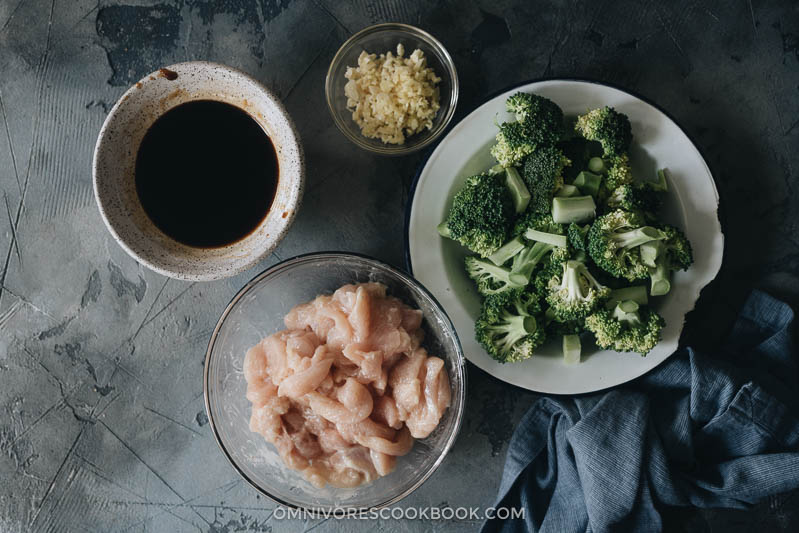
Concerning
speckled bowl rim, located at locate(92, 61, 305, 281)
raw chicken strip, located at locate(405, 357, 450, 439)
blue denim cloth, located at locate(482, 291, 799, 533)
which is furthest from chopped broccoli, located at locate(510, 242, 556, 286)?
speckled bowl rim, located at locate(92, 61, 305, 281)

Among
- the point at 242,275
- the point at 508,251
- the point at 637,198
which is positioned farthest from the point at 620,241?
the point at 242,275

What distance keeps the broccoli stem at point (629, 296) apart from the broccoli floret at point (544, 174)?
17.1 inches

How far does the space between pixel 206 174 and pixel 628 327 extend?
1.75m

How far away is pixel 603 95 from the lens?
2117 millimetres

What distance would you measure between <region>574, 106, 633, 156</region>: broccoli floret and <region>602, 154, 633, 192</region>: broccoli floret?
0.11 ft

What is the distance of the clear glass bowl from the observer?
2.10 m

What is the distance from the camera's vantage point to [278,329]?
2270mm

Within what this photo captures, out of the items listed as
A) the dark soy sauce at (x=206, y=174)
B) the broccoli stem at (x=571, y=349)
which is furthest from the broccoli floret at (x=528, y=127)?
the dark soy sauce at (x=206, y=174)

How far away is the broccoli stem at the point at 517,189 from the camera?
6.89 ft

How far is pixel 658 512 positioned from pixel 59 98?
3.07 meters

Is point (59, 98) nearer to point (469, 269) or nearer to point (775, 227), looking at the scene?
point (469, 269)

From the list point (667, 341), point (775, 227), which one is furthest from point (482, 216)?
point (775, 227)

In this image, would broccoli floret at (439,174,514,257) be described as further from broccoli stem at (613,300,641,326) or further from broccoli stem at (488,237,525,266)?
broccoli stem at (613,300,641,326)

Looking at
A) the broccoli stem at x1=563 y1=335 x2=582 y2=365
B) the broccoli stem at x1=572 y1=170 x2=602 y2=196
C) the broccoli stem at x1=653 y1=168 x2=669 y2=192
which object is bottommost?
the broccoli stem at x1=563 y1=335 x2=582 y2=365
